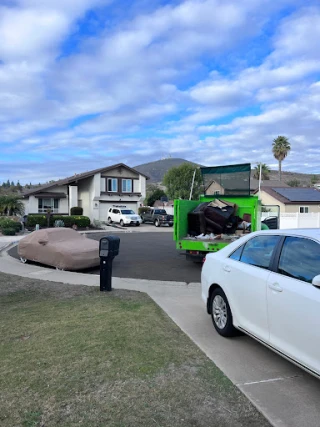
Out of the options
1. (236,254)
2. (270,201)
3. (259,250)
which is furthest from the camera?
(270,201)

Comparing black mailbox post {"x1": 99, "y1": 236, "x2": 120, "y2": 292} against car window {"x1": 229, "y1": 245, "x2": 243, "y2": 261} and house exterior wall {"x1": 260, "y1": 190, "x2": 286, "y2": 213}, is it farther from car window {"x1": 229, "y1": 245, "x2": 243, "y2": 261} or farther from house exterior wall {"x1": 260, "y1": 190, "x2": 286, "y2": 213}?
house exterior wall {"x1": 260, "y1": 190, "x2": 286, "y2": 213}

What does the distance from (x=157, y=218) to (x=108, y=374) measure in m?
30.6

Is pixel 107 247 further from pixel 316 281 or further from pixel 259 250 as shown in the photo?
pixel 316 281

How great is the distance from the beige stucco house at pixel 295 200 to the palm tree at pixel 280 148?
2375 centimetres

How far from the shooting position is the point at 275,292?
378 cm

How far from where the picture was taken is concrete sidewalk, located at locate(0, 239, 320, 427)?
123 inches

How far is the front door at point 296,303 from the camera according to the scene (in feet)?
10.7

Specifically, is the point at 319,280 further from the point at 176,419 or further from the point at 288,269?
the point at 176,419

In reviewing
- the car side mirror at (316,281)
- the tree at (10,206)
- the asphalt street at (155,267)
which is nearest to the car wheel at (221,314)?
the car side mirror at (316,281)

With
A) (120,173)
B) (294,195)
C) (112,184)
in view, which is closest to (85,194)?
(112,184)

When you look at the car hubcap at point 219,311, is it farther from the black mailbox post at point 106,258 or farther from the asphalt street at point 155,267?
the asphalt street at point 155,267

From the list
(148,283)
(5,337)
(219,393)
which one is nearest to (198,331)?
(219,393)

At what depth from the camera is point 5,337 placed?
475cm

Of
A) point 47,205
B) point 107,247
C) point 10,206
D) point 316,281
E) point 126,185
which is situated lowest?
point 107,247
